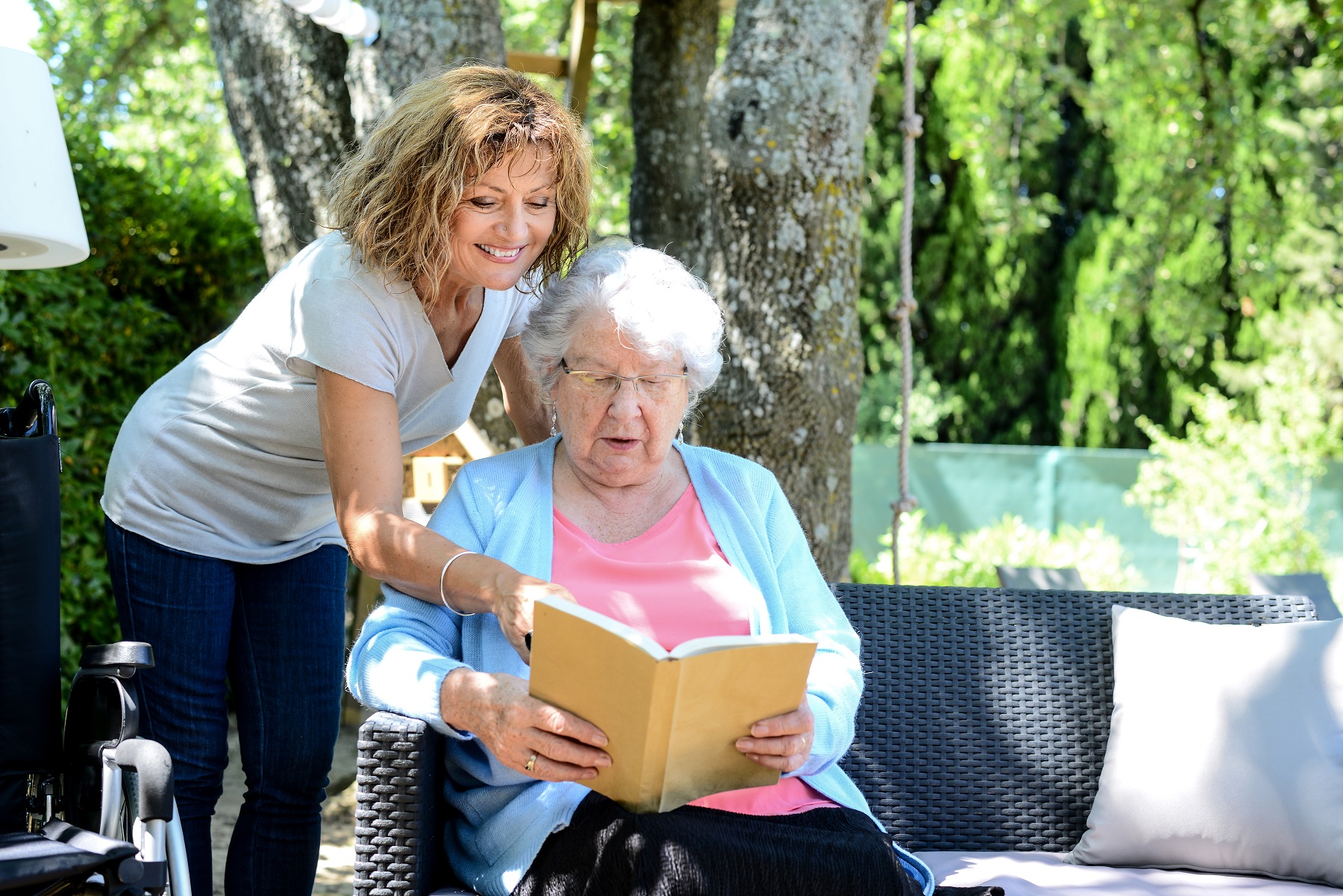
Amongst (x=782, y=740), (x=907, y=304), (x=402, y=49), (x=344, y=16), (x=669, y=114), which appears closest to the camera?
(x=782, y=740)

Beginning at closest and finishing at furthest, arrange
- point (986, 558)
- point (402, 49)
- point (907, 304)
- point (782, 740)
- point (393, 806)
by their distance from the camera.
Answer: point (782, 740)
point (393, 806)
point (402, 49)
point (907, 304)
point (986, 558)

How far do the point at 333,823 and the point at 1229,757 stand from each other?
332 cm

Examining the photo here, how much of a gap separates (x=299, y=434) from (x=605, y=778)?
89 centimetres

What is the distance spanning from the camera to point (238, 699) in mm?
2184

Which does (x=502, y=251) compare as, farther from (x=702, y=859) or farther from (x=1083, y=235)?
(x=1083, y=235)

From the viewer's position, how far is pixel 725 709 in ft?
5.03

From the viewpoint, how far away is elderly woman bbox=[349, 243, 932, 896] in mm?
1603

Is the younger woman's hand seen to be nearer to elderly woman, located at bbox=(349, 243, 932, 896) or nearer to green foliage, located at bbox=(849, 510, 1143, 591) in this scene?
elderly woman, located at bbox=(349, 243, 932, 896)

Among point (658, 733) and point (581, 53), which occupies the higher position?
point (581, 53)

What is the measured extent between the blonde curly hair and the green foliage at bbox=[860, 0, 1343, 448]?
6301 mm

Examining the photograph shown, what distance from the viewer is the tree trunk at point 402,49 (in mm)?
3236

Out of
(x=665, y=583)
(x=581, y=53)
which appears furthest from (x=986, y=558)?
(x=665, y=583)

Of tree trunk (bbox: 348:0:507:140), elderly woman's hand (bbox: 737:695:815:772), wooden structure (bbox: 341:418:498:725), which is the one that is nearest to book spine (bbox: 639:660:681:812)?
elderly woman's hand (bbox: 737:695:815:772)

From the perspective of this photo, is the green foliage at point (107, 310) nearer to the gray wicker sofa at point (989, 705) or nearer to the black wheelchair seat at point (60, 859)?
the black wheelchair seat at point (60, 859)
